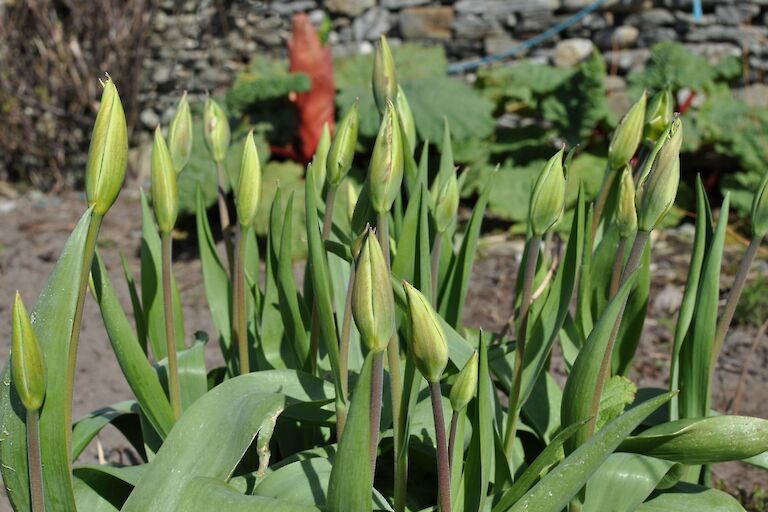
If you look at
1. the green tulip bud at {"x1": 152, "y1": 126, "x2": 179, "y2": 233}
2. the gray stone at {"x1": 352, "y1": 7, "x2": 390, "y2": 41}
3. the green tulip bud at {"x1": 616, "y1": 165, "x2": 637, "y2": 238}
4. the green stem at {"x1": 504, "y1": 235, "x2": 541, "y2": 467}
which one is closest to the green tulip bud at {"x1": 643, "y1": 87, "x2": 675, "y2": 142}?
the green tulip bud at {"x1": 616, "y1": 165, "x2": 637, "y2": 238}

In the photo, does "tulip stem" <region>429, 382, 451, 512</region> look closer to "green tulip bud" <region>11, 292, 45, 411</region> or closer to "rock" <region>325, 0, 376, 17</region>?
"green tulip bud" <region>11, 292, 45, 411</region>

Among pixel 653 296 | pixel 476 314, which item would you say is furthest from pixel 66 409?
pixel 653 296

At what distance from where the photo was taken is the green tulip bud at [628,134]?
4.40 ft

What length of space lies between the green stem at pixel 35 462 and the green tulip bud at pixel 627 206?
79 cm

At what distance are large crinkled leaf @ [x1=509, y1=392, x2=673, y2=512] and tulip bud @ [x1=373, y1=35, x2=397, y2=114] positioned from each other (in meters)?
0.60

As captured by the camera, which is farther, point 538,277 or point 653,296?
point 653,296

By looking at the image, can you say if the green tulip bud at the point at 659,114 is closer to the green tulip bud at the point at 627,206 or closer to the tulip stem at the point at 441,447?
the green tulip bud at the point at 627,206

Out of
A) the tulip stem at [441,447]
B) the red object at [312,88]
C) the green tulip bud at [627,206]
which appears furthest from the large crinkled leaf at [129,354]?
the red object at [312,88]

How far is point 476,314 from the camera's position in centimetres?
332

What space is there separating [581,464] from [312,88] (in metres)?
3.55

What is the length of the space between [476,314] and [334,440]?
6.30 feet

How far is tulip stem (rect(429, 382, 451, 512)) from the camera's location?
0.97 meters

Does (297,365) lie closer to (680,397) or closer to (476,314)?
(680,397)

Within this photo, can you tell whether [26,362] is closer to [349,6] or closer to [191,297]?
[191,297]
